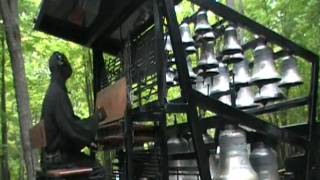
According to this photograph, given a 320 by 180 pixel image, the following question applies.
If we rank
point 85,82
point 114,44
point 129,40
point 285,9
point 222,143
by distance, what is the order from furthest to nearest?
point 85,82 → point 285,9 → point 114,44 → point 129,40 → point 222,143

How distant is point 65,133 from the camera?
530 cm

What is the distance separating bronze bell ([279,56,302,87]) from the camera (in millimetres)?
5715

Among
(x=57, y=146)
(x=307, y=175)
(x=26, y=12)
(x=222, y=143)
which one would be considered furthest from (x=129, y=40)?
(x=26, y=12)

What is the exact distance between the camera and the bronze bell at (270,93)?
19.3ft

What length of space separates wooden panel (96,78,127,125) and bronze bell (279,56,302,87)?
182 centimetres

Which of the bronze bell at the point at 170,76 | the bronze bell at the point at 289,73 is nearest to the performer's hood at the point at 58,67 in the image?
the bronze bell at the point at 170,76

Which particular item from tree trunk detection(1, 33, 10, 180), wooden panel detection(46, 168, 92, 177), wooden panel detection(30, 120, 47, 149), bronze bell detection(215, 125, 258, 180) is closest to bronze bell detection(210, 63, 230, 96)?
bronze bell detection(215, 125, 258, 180)

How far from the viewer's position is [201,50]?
6.22m

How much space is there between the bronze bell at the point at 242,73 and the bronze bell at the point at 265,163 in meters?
1.33

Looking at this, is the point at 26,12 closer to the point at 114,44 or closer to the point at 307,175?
the point at 114,44

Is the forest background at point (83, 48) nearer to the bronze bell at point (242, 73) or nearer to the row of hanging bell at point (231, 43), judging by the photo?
the bronze bell at point (242, 73)

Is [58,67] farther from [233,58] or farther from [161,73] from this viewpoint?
[233,58]

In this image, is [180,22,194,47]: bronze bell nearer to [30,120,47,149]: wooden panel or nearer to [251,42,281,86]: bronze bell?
[251,42,281,86]: bronze bell

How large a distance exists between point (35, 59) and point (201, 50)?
49.3ft
